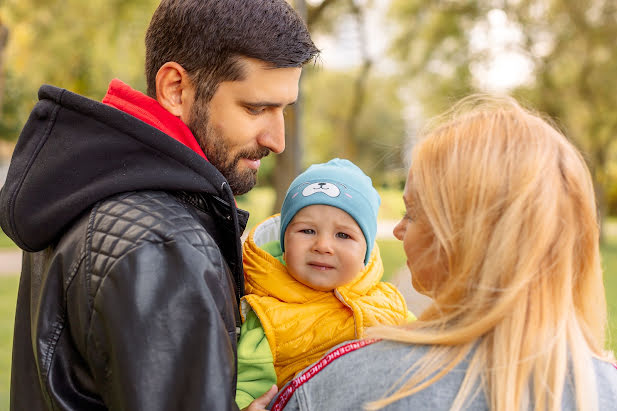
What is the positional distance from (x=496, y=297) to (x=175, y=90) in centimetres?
125

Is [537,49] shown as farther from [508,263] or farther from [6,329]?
[508,263]

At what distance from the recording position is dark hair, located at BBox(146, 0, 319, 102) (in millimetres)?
2141

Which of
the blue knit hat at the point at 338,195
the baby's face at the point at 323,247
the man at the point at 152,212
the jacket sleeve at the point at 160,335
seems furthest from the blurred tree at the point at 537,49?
the jacket sleeve at the point at 160,335

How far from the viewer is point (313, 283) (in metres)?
2.57

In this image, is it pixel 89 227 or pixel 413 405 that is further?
pixel 89 227

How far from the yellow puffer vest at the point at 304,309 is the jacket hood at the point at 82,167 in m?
0.74

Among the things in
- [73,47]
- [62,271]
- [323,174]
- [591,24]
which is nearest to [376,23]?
[591,24]

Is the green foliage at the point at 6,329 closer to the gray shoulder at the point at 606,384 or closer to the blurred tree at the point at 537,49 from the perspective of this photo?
the gray shoulder at the point at 606,384

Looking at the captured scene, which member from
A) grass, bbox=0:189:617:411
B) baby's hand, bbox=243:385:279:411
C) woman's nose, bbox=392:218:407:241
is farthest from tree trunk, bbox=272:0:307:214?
woman's nose, bbox=392:218:407:241

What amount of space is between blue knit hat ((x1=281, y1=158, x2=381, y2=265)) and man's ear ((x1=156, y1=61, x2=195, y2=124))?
70cm

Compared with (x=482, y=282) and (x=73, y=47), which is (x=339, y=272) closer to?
(x=482, y=282)

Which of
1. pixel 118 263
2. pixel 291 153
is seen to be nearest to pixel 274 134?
pixel 118 263

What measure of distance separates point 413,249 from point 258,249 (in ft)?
3.75

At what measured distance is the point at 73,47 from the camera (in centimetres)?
1274
